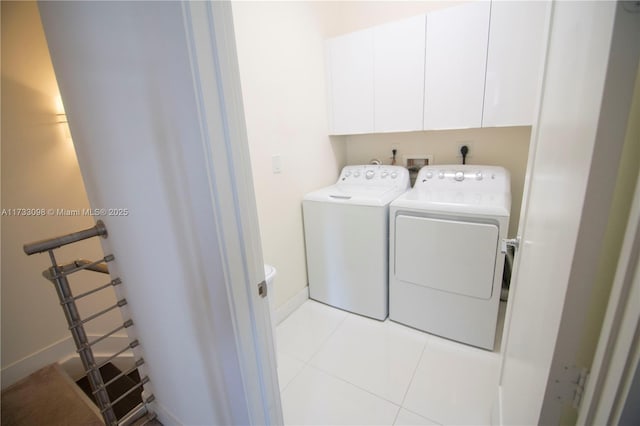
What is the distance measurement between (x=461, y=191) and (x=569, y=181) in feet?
4.77

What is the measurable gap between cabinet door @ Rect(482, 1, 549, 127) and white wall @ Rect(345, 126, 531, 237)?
0.33 meters

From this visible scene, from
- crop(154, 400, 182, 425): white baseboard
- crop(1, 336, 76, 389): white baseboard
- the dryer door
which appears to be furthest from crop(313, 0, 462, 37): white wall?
crop(1, 336, 76, 389): white baseboard

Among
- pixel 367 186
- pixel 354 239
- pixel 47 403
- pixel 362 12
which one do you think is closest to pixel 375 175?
pixel 367 186

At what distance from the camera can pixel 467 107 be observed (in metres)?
1.79

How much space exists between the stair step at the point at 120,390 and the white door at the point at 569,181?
8.03ft

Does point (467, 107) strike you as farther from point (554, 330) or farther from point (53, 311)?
point (53, 311)

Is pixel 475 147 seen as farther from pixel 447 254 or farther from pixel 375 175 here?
pixel 447 254

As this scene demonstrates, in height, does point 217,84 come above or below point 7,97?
below

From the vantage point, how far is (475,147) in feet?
6.87

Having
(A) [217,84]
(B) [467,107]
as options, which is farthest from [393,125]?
(A) [217,84]

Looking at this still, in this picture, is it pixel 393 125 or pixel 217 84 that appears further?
pixel 393 125

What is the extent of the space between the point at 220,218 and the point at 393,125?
1.73 metres

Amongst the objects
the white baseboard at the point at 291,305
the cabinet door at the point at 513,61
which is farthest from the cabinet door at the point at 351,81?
the white baseboard at the point at 291,305

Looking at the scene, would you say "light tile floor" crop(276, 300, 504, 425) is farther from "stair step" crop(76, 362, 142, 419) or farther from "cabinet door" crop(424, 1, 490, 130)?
"cabinet door" crop(424, 1, 490, 130)
